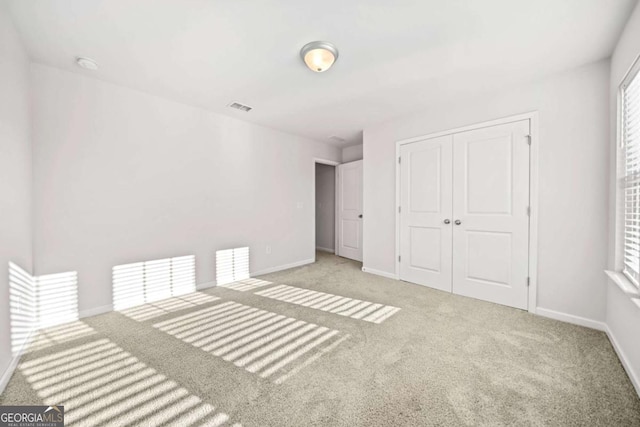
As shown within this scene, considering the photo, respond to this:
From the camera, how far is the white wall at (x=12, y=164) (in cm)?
166

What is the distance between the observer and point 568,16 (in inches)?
69.8

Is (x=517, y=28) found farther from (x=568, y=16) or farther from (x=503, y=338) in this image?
(x=503, y=338)

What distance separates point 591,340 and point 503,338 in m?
0.68

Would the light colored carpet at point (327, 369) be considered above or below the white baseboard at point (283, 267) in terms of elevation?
below

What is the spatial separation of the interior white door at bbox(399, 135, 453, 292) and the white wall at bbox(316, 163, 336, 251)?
2556 millimetres

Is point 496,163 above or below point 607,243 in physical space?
above

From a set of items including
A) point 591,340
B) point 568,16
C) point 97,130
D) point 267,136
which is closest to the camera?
point 568,16

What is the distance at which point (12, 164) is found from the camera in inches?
72.7

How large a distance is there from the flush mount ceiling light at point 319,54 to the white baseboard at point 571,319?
3.16 meters

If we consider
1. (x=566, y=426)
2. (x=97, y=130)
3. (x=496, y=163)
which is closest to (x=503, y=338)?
(x=566, y=426)

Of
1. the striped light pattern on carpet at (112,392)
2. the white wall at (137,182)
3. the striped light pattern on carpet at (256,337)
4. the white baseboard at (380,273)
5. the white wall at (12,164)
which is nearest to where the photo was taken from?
the striped light pattern on carpet at (112,392)

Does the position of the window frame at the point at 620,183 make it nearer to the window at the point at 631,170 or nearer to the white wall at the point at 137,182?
the window at the point at 631,170

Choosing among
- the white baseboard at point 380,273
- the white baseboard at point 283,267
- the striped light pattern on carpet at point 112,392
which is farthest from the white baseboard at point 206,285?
the white baseboard at point 380,273

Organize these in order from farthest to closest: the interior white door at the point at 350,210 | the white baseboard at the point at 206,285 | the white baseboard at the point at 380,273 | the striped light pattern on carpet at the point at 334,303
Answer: the interior white door at the point at 350,210
the white baseboard at the point at 380,273
the white baseboard at the point at 206,285
the striped light pattern on carpet at the point at 334,303
